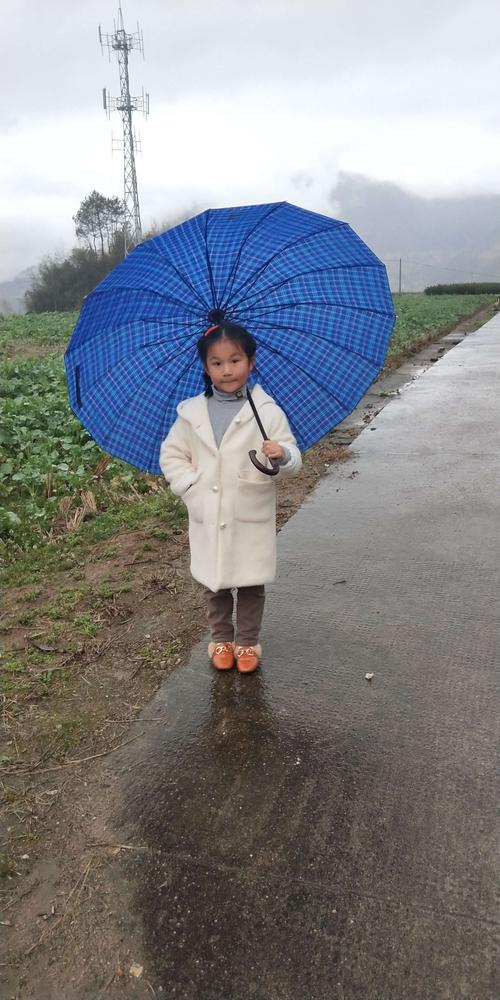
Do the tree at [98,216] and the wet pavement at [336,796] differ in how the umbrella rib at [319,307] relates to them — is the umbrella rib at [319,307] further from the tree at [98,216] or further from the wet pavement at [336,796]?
the tree at [98,216]

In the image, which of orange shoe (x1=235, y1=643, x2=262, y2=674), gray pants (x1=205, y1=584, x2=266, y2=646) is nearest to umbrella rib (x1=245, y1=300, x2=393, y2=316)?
gray pants (x1=205, y1=584, x2=266, y2=646)

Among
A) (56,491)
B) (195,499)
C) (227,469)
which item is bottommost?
(56,491)

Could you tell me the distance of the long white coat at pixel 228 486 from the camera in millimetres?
2742

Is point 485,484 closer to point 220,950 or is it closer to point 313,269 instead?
point 313,269

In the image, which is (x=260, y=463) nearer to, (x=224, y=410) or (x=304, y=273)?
(x=224, y=410)

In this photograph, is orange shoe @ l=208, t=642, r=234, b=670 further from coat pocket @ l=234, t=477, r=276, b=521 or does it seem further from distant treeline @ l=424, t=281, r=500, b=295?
distant treeline @ l=424, t=281, r=500, b=295

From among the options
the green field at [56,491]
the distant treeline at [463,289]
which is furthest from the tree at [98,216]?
the green field at [56,491]

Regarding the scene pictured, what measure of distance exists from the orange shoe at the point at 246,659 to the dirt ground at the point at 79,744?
0.91 ft

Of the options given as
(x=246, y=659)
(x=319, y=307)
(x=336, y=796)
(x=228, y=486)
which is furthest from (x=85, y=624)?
(x=319, y=307)

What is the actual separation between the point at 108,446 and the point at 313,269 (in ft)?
3.58

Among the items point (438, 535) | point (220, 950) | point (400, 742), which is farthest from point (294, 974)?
point (438, 535)

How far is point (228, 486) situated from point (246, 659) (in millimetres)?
820

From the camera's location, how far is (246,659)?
307 centimetres

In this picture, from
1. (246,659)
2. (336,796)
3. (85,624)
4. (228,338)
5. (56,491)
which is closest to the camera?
(336,796)
